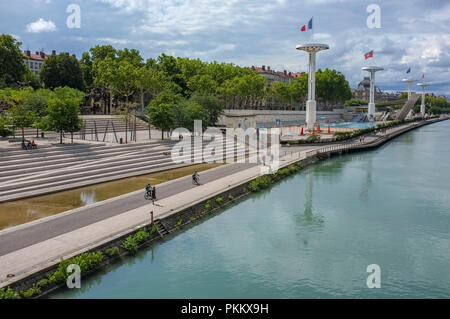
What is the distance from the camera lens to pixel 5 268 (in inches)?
582

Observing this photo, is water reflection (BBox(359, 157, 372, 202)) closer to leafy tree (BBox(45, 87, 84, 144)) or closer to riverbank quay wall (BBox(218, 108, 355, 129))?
leafy tree (BBox(45, 87, 84, 144))

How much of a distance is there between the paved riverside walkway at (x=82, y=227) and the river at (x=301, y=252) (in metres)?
1.52

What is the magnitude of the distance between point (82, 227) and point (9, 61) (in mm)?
50746

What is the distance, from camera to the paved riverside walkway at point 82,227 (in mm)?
15531

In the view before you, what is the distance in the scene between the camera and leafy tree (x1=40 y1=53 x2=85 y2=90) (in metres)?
72.6

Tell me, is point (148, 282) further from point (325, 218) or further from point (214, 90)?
point (214, 90)

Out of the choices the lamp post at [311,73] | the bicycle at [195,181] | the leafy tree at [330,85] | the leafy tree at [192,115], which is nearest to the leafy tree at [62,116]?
the bicycle at [195,181]

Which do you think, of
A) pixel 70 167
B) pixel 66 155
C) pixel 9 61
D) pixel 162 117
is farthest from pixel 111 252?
pixel 9 61

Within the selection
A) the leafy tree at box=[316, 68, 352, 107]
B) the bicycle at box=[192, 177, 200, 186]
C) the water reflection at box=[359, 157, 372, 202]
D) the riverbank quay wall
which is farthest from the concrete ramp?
the bicycle at box=[192, 177, 200, 186]

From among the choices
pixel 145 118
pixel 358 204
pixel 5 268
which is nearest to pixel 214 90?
pixel 145 118

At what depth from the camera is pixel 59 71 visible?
238ft

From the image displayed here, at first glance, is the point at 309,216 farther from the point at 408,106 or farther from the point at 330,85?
the point at 408,106
